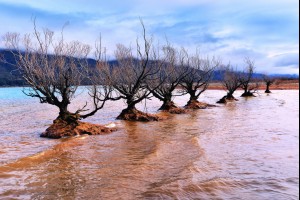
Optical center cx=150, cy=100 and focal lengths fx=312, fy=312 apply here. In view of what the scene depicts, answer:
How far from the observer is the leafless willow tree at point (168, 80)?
26717mm

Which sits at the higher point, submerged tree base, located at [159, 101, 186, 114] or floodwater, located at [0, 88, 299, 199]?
submerged tree base, located at [159, 101, 186, 114]

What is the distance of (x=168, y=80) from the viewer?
29781mm

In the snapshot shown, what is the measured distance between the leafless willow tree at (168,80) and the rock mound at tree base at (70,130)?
9.98 meters

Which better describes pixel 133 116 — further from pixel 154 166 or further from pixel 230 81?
pixel 230 81

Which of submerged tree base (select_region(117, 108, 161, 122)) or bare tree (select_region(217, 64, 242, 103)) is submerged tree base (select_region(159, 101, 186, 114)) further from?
bare tree (select_region(217, 64, 242, 103))

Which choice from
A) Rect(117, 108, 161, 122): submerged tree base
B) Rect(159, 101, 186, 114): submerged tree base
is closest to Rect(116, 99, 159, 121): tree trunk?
Rect(117, 108, 161, 122): submerged tree base

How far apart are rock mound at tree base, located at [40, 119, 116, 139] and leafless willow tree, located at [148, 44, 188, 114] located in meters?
9.98

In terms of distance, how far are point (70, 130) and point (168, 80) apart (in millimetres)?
15867

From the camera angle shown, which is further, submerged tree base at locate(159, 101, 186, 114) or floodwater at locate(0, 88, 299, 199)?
submerged tree base at locate(159, 101, 186, 114)

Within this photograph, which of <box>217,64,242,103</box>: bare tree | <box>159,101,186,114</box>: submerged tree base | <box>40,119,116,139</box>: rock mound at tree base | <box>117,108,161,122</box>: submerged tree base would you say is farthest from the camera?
<box>217,64,242,103</box>: bare tree

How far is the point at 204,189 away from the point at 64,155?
234 inches

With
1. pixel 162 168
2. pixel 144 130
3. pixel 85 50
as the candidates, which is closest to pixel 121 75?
pixel 85 50

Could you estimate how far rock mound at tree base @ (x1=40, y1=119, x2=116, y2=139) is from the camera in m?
15.0

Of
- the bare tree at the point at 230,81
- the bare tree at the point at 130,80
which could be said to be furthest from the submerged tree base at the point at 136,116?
the bare tree at the point at 230,81
